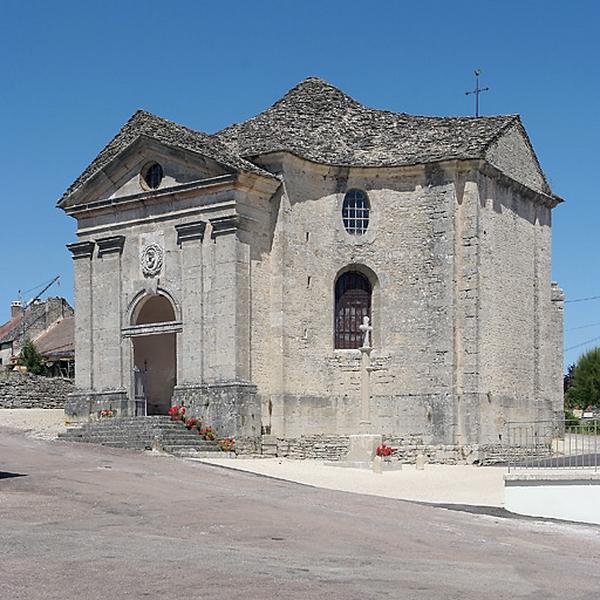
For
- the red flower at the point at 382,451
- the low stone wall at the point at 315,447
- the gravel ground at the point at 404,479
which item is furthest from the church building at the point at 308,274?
the gravel ground at the point at 404,479

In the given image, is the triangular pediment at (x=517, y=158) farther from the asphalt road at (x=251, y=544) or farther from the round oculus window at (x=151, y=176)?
the asphalt road at (x=251, y=544)

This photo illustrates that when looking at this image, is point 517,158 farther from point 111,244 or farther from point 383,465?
point 111,244

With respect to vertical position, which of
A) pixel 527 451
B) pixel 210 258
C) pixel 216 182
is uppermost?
pixel 216 182

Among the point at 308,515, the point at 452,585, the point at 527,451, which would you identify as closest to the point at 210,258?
the point at 527,451

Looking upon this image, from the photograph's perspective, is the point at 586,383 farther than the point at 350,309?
Yes

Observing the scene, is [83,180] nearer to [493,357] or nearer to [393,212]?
[393,212]

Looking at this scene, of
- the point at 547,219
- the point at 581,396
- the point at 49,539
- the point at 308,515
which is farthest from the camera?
the point at 581,396

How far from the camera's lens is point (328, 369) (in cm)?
3023

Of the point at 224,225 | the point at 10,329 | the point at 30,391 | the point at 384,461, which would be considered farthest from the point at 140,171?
the point at 10,329

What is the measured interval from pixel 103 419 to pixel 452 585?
20236mm

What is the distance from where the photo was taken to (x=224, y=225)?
93.6 feet

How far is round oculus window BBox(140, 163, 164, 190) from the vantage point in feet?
99.8

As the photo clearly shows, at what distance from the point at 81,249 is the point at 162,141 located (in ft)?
14.2

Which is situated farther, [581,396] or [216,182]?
[581,396]
